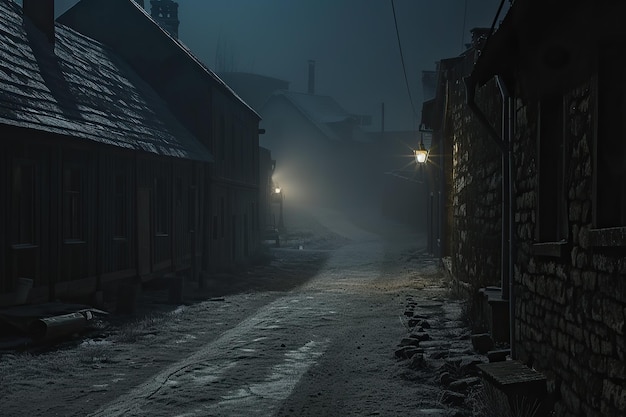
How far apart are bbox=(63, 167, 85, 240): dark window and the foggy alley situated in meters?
2.49

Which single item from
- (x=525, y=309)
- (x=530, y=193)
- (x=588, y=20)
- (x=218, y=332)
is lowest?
(x=218, y=332)

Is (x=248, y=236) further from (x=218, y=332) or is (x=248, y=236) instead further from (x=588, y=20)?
(x=588, y=20)

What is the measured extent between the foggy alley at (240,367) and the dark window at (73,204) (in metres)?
2.49

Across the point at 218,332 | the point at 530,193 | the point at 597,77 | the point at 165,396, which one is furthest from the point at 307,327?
the point at 597,77

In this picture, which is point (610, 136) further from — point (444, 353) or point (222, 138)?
point (222, 138)

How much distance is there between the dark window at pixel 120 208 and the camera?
16.6 meters

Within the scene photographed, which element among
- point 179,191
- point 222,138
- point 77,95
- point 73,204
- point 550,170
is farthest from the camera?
point 222,138

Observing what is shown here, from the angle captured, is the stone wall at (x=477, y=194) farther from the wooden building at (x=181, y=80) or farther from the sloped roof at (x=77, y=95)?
the wooden building at (x=181, y=80)

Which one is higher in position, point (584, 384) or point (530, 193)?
point (530, 193)

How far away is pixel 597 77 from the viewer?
5.00 meters

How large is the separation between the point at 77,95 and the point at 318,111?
56528 millimetres

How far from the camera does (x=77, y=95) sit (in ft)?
52.1

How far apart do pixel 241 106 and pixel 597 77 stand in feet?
81.0

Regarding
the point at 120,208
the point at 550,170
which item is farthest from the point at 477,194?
the point at 120,208
